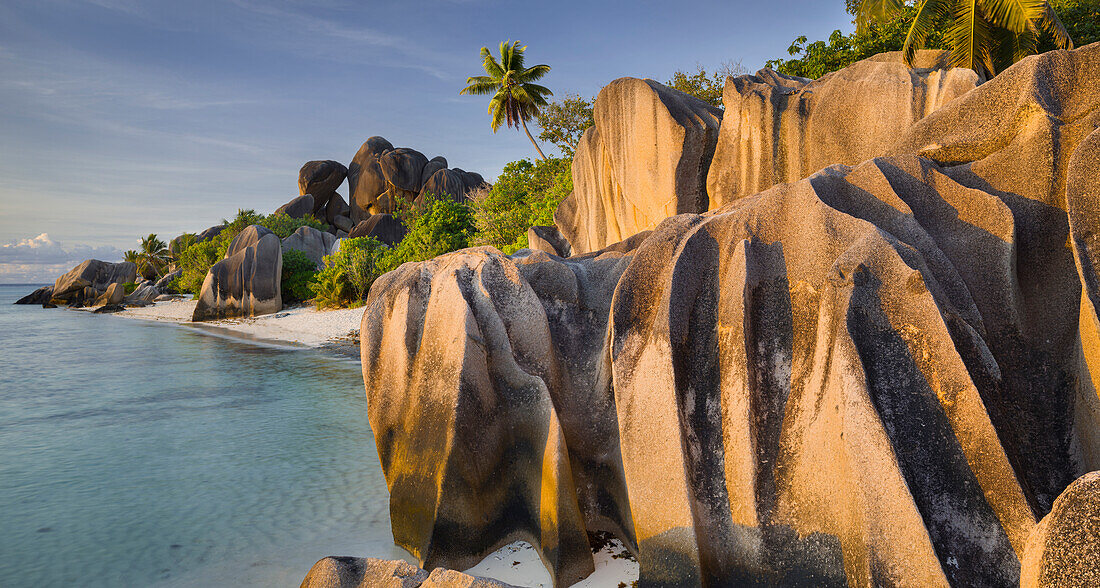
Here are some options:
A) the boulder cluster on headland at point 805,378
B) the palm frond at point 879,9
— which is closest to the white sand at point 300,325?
the boulder cluster on headland at point 805,378

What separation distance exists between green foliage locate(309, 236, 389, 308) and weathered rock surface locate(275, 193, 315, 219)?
2359 cm

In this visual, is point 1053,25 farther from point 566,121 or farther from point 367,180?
point 367,180

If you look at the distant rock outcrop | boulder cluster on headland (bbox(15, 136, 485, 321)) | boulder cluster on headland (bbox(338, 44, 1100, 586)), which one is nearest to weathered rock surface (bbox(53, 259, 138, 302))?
boulder cluster on headland (bbox(15, 136, 485, 321))

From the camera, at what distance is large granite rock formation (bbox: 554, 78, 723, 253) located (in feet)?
29.7

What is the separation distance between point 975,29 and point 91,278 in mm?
52509

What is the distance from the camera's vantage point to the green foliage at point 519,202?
704 inches

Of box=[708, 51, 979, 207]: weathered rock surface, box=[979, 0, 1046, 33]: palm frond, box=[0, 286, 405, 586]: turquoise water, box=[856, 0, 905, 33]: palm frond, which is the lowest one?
box=[0, 286, 405, 586]: turquoise water

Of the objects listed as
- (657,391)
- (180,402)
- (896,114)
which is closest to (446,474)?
(657,391)

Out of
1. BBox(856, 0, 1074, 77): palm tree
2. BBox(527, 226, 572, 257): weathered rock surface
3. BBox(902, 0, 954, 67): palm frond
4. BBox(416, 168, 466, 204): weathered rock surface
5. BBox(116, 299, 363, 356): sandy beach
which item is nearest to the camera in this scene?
BBox(856, 0, 1074, 77): palm tree

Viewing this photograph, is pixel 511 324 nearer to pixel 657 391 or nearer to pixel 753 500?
pixel 657 391

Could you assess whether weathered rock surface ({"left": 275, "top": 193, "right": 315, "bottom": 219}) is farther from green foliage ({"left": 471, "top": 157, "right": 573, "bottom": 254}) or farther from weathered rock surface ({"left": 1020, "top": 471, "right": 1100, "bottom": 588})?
weathered rock surface ({"left": 1020, "top": 471, "right": 1100, "bottom": 588})

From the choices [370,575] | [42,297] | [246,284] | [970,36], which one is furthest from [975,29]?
[42,297]

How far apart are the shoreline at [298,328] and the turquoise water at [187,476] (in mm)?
3080

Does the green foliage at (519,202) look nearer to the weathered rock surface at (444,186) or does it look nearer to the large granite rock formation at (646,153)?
the large granite rock formation at (646,153)
